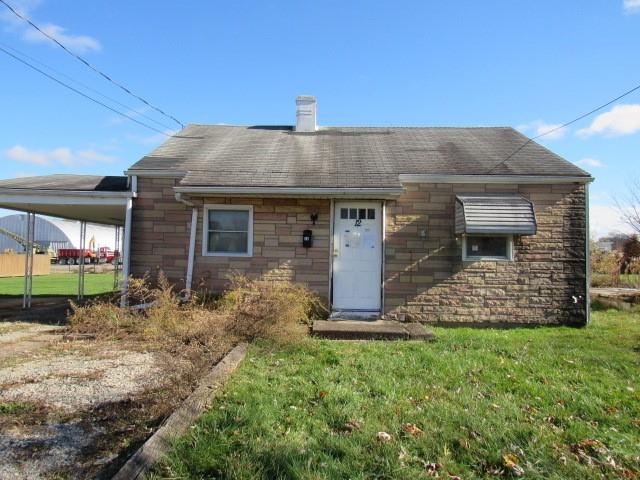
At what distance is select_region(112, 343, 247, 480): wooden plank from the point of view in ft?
9.61

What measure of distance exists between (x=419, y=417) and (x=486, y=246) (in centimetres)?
636

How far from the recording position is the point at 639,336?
7.81 m

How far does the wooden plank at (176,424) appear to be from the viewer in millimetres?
2928

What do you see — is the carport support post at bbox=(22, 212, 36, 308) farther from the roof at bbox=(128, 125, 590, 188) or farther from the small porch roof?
the roof at bbox=(128, 125, 590, 188)

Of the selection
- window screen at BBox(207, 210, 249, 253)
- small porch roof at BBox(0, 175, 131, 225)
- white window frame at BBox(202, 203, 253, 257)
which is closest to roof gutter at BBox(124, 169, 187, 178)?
small porch roof at BBox(0, 175, 131, 225)

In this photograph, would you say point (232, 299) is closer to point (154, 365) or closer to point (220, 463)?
point (154, 365)

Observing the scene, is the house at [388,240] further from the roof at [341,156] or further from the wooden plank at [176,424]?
the wooden plank at [176,424]

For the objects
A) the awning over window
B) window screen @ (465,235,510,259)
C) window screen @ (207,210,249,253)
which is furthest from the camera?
window screen @ (207,210,249,253)

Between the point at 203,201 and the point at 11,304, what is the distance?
6.58 metres

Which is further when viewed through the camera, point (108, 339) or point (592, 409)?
point (108, 339)

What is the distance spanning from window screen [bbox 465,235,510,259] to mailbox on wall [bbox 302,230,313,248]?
325 cm

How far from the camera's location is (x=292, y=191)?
903cm

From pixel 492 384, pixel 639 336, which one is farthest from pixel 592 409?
pixel 639 336

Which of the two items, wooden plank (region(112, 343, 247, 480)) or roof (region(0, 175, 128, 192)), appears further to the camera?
roof (region(0, 175, 128, 192))
